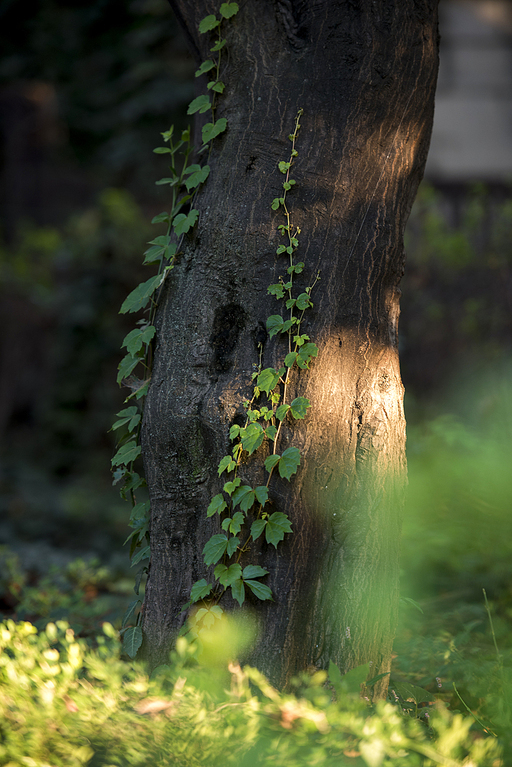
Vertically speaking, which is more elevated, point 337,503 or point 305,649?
point 337,503

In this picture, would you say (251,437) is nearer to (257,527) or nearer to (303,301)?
(257,527)

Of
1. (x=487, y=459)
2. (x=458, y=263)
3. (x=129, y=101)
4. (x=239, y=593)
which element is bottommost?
(x=239, y=593)

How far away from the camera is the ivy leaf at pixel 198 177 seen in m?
Answer: 1.94

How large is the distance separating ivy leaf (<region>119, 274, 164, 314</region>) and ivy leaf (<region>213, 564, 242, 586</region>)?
96 cm

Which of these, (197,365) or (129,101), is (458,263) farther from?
(129,101)

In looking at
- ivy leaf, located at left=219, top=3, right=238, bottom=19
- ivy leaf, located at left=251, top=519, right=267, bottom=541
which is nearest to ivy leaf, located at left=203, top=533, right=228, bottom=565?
ivy leaf, located at left=251, top=519, right=267, bottom=541

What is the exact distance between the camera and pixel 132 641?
6.32 ft

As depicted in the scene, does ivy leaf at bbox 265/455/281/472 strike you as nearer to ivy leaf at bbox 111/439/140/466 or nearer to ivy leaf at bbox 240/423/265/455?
ivy leaf at bbox 240/423/265/455

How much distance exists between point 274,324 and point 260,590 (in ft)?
2.79

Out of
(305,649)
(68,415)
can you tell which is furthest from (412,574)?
(68,415)

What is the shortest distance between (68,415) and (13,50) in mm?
6311

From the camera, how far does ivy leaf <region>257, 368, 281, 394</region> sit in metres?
1.75

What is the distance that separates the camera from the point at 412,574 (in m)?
3.51

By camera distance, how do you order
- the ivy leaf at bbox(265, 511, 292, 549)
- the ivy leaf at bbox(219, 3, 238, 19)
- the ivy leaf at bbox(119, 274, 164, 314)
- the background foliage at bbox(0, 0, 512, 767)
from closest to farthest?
1. the background foliage at bbox(0, 0, 512, 767)
2. the ivy leaf at bbox(265, 511, 292, 549)
3. the ivy leaf at bbox(219, 3, 238, 19)
4. the ivy leaf at bbox(119, 274, 164, 314)
